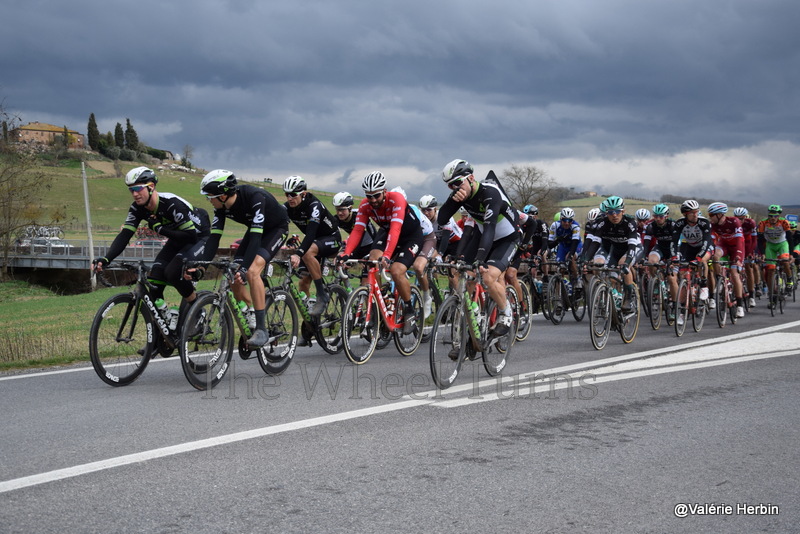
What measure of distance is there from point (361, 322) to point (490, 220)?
2029 mm

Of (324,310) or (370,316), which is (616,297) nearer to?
(370,316)

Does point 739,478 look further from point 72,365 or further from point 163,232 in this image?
point 72,365

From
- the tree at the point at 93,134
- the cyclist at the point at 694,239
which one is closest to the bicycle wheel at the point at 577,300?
the cyclist at the point at 694,239

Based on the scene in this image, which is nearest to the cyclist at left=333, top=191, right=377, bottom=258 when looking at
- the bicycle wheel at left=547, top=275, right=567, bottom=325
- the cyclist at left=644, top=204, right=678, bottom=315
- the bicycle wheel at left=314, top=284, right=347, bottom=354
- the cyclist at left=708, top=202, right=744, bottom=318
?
the bicycle wheel at left=314, top=284, right=347, bottom=354

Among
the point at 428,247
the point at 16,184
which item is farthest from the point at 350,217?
the point at 16,184

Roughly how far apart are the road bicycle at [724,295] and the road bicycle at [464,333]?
6.92 metres

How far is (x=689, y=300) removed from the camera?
1298 cm

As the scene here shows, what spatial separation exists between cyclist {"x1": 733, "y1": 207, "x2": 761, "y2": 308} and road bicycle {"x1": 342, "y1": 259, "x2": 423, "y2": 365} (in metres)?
10.2

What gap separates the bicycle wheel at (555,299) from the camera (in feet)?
47.3

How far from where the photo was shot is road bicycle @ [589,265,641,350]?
10742 millimetres

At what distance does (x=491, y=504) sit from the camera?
412cm

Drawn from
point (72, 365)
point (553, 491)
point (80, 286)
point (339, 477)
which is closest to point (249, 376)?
point (72, 365)

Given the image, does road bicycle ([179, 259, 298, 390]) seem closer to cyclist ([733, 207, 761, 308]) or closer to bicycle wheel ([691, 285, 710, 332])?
bicycle wheel ([691, 285, 710, 332])

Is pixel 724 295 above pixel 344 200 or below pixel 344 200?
below
